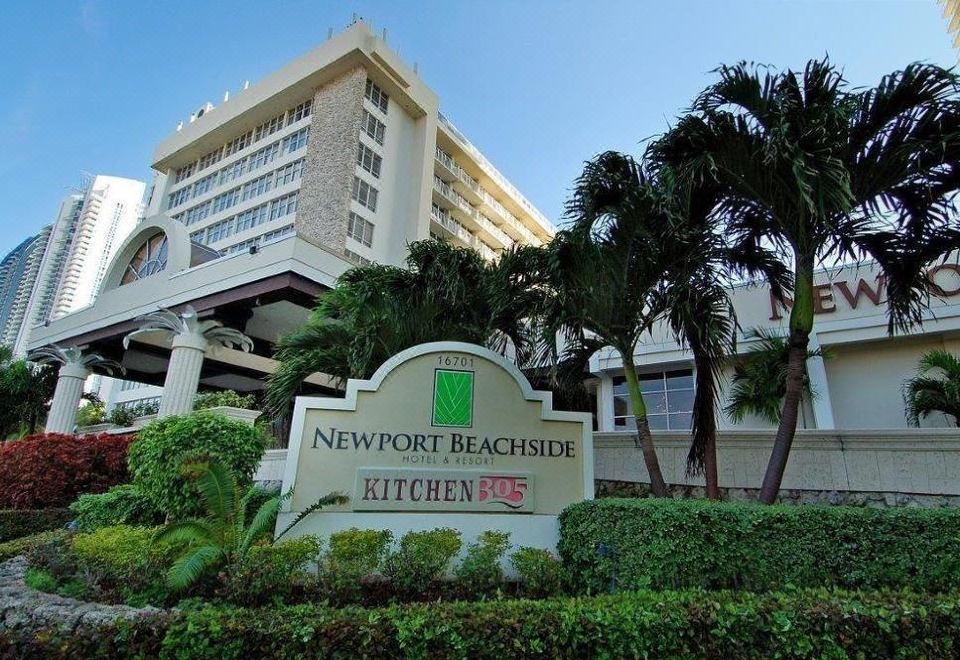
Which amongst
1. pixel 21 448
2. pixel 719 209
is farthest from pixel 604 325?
pixel 21 448

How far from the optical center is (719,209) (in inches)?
299

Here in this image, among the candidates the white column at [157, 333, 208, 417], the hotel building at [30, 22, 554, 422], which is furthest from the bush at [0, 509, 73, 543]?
the hotel building at [30, 22, 554, 422]

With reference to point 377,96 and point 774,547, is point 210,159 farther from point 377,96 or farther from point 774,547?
point 774,547

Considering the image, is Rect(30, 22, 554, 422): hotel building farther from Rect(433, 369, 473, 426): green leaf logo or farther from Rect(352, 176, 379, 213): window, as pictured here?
Rect(433, 369, 473, 426): green leaf logo

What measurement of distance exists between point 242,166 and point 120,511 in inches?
1353

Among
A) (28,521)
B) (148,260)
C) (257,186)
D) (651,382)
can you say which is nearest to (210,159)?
(257,186)

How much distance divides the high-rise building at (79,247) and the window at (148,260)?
54517 mm

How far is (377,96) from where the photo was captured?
3475 cm

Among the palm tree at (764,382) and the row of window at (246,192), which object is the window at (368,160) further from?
the palm tree at (764,382)

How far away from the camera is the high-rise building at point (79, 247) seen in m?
64.8

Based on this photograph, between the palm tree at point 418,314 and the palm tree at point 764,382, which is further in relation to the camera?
the palm tree at point 764,382

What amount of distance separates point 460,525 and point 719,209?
18.4 feet

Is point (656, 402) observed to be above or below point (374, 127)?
below

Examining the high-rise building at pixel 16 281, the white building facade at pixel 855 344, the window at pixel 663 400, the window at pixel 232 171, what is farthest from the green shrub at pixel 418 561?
the high-rise building at pixel 16 281
